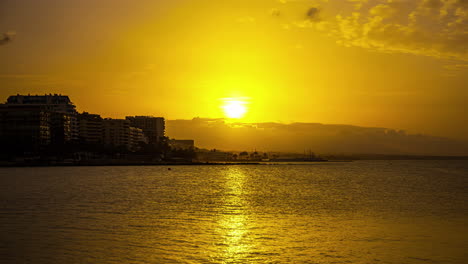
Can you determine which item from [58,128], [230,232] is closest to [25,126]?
[58,128]

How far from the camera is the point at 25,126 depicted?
175125 millimetres

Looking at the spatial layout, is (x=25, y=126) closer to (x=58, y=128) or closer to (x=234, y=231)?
(x=58, y=128)

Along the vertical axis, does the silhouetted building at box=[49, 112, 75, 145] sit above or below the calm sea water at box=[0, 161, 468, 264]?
above

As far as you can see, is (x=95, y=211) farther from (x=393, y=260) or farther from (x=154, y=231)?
(x=393, y=260)

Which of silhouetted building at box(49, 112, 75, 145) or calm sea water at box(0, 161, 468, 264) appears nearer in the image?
calm sea water at box(0, 161, 468, 264)

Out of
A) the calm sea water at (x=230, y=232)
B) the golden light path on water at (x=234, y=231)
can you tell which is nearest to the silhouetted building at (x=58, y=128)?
the calm sea water at (x=230, y=232)

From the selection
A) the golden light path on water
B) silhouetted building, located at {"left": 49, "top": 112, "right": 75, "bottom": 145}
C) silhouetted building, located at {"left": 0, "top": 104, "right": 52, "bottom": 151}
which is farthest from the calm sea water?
silhouetted building, located at {"left": 49, "top": 112, "right": 75, "bottom": 145}

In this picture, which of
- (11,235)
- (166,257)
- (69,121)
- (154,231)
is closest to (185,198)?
(154,231)

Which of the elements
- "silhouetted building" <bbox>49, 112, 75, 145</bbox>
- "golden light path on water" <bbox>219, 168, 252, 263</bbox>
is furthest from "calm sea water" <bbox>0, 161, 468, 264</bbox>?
"silhouetted building" <bbox>49, 112, 75, 145</bbox>

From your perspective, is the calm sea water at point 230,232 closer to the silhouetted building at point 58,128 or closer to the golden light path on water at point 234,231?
the golden light path on water at point 234,231

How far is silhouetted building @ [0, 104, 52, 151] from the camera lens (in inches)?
6850

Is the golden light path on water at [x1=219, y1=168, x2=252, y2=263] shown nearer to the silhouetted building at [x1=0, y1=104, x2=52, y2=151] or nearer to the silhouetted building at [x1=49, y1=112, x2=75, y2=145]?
the silhouetted building at [x1=0, y1=104, x2=52, y2=151]

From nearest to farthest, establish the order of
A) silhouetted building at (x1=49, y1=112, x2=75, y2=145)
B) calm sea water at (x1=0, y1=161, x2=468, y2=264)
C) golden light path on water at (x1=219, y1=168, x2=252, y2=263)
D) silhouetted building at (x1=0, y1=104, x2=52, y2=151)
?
calm sea water at (x1=0, y1=161, x2=468, y2=264) → golden light path on water at (x1=219, y1=168, x2=252, y2=263) → silhouetted building at (x1=0, y1=104, x2=52, y2=151) → silhouetted building at (x1=49, y1=112, x2=75, y2=145)

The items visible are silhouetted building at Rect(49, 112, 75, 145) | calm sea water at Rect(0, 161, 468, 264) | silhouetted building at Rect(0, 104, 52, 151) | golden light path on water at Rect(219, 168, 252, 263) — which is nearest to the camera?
calm sea water at Rect(0, 161, 468, 264)
